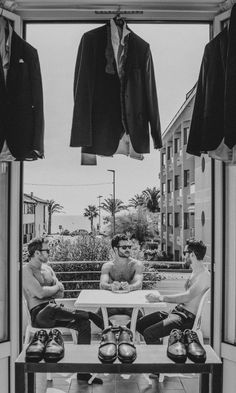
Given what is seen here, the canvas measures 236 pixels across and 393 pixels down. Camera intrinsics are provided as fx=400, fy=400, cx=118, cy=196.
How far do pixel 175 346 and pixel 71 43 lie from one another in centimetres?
238

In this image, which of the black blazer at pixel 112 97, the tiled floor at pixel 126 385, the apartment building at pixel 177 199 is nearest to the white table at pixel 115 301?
the tiled floor at pixel 126 385

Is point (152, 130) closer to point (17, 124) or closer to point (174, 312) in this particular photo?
point (17, 124)

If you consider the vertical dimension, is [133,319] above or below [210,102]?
below

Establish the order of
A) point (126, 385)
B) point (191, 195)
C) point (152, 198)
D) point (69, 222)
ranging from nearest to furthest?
1. point (126, 385)
2. point (69, 222)
3. point (191, 195)
4. point (152, 198)

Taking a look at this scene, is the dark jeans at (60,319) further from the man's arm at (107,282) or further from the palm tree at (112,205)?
the palm tree at (112,205)

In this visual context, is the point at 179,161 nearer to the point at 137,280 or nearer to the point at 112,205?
the point at 112,205

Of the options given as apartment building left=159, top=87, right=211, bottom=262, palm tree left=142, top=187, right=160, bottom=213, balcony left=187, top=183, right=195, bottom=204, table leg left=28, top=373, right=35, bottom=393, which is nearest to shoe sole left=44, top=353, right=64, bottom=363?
table leg left=28, top=373, right=35, bottom=393

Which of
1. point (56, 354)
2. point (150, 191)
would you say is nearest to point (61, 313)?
point (56, 354)

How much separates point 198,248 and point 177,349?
1471 millimetres

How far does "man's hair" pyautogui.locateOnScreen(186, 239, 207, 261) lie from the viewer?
3.33 metres

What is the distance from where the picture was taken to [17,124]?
2.29 m

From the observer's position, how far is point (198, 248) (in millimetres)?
3330

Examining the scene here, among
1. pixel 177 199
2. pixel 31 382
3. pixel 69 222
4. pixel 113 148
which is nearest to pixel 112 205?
pixel 69 222

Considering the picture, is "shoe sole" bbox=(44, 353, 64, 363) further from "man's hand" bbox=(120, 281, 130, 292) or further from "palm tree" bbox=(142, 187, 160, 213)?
"palm tree" bbox=(142, 187, 160, 213)
